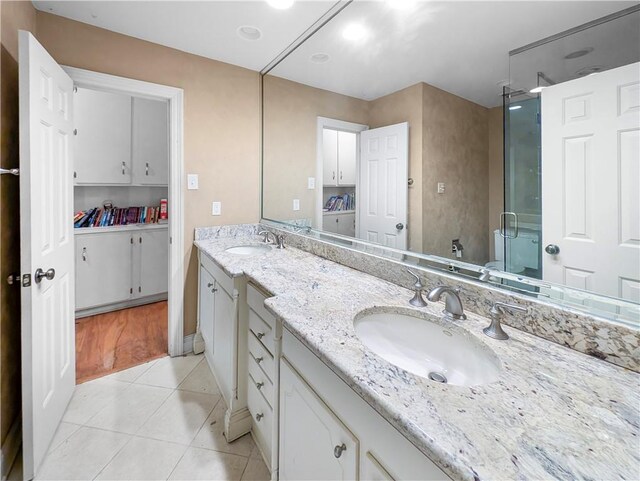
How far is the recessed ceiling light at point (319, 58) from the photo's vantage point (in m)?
1.98

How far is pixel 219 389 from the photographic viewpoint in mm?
1965

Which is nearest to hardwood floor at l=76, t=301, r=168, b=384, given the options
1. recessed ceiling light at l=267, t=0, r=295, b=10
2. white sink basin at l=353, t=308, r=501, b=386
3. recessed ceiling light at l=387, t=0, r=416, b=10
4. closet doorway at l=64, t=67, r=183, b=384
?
closet doorway at l=64, t=67, r=183, b=384

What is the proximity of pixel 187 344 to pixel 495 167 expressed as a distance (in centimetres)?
245

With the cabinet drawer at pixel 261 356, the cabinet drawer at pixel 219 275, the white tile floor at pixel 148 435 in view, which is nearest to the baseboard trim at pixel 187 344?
the white tile floor at pixel 148 435

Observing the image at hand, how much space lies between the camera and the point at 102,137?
3135 mm

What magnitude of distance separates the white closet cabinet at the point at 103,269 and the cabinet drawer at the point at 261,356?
8.36ft

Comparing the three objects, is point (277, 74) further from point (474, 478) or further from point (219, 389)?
point (474, 478)

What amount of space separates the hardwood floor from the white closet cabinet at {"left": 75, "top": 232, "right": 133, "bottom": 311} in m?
0.19

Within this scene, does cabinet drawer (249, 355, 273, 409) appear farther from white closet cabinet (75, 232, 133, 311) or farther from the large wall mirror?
white closet cabinet (75, 232, 133, 311)

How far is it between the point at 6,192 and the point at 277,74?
6.33 feet

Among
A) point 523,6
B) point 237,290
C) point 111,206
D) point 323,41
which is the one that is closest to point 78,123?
point 111,206

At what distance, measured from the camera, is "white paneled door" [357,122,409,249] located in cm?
141

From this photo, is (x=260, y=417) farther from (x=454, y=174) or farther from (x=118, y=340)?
(x=118, y=340)

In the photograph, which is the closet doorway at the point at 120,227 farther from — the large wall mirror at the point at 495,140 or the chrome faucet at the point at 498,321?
the chrome faucet at the point at 498,321
